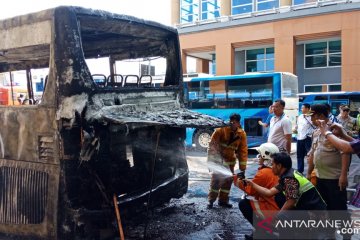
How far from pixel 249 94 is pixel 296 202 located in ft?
30.9

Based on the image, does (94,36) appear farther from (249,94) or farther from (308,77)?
(308,77)

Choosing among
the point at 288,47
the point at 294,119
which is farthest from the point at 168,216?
the point at 288,47

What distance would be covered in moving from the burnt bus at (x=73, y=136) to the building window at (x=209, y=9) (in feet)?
70.1

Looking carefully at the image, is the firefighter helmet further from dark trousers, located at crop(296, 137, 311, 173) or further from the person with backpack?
dark trousers, located at crop(296, 137, 311, 173)

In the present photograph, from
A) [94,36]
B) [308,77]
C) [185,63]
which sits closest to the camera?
[94,36]

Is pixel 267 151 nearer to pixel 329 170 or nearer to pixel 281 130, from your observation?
pixel 329 170

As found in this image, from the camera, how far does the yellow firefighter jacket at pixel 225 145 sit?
5660 mm

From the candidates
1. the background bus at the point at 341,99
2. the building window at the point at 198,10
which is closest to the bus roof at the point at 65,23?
the background bus at the point at 341,99

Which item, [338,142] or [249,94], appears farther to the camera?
[249,94]

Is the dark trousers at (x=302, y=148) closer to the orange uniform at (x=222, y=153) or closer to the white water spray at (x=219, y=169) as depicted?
the orange uniform at (x=222, y=153)

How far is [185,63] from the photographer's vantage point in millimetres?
24828

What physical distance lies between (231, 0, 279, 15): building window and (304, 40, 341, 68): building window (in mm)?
3409

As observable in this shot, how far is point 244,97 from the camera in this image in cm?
1273

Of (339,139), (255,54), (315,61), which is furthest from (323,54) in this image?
(339,139)
